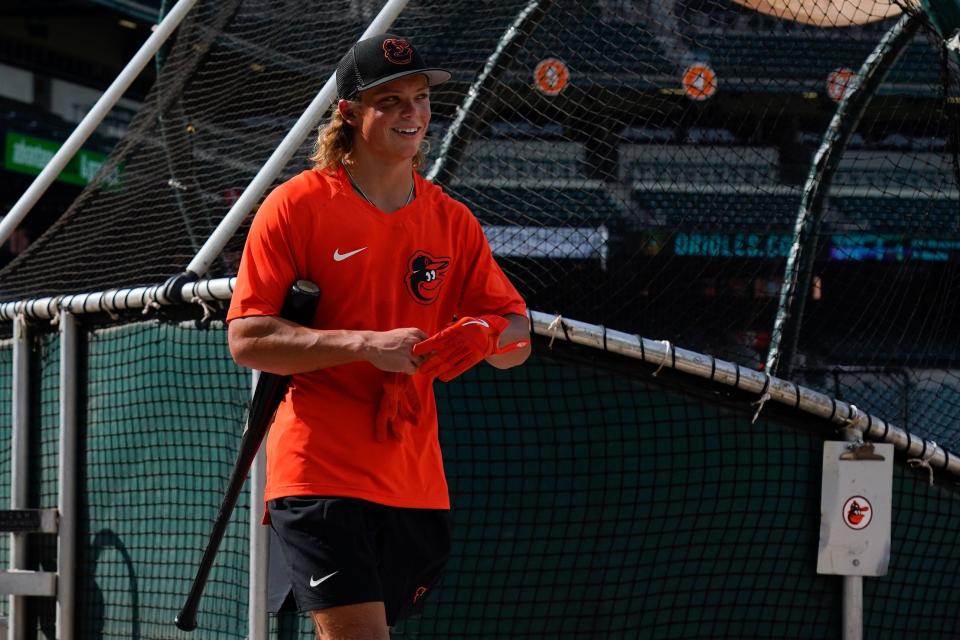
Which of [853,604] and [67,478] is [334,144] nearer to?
[853,604]

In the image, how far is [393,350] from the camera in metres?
2.83

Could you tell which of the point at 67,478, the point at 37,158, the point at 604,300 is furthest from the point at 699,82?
the point at 37,158

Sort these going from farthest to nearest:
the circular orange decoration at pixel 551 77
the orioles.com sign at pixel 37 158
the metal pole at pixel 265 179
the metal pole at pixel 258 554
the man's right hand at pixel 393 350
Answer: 1. the orioles.com sign at pixel 37 158
2. the circular orange decoration at pixel 551 77
3. the metal pole at pixel 265 179
4. the metal pole at pixel 258 554
5. the man's right hand at pixel 393 350

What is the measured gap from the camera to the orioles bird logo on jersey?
3.12 metres

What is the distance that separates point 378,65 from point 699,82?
9.51 ft

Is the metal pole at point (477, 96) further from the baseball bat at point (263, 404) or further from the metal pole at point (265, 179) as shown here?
the baseball bat at point (263, 404)

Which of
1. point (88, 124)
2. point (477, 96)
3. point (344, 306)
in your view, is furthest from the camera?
point (88, 124)

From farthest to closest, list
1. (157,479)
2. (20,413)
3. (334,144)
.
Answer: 1. (20,413)
2. (157,479)
3. (334,144)

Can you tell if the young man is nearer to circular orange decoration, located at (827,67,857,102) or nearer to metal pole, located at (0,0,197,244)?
metal pole, located at (0,0,197,244)

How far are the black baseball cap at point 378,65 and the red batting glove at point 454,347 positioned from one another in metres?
0.61

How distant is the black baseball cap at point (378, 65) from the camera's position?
3.07 meters

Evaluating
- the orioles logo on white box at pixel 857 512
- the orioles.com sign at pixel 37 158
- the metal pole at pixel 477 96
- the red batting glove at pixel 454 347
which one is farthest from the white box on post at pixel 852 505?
the orioles.com sign at pixel 37 158

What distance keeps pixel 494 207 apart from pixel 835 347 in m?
1.55

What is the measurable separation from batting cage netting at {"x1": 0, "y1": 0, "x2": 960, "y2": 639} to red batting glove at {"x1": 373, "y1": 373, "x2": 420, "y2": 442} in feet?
3.55
